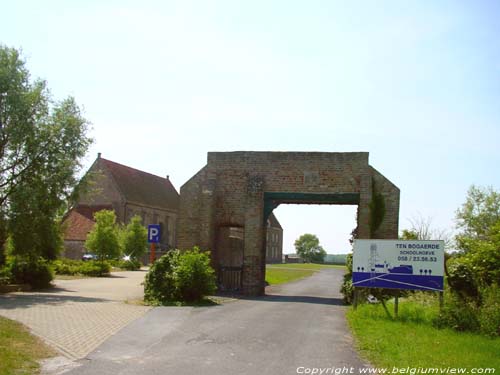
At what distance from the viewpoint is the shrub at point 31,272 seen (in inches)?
878

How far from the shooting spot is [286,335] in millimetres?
11234

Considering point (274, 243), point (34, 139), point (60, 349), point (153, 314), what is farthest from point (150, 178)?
point (60, 349)

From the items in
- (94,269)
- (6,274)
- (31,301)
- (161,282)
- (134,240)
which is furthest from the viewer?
(134,240)

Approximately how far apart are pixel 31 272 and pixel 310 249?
98425 millimetres

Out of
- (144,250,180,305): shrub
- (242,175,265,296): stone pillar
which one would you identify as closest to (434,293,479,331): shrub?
(144,250,180,305): shrub

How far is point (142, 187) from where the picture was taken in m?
68.4

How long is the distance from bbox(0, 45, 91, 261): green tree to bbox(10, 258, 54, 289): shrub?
30.2 inches

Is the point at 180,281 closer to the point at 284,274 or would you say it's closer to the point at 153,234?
the point at 153,234

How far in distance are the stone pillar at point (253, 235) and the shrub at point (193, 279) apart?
15.5 feet

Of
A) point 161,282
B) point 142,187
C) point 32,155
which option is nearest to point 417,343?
point 161,282

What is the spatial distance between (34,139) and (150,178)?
53.2 metres

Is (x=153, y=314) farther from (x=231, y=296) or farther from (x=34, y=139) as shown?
(x=34, y=139)

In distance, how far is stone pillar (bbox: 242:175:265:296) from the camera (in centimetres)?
2247

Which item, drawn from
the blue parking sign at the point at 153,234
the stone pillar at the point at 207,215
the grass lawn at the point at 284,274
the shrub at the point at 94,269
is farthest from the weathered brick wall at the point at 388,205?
the shrub at the point at 94,269
